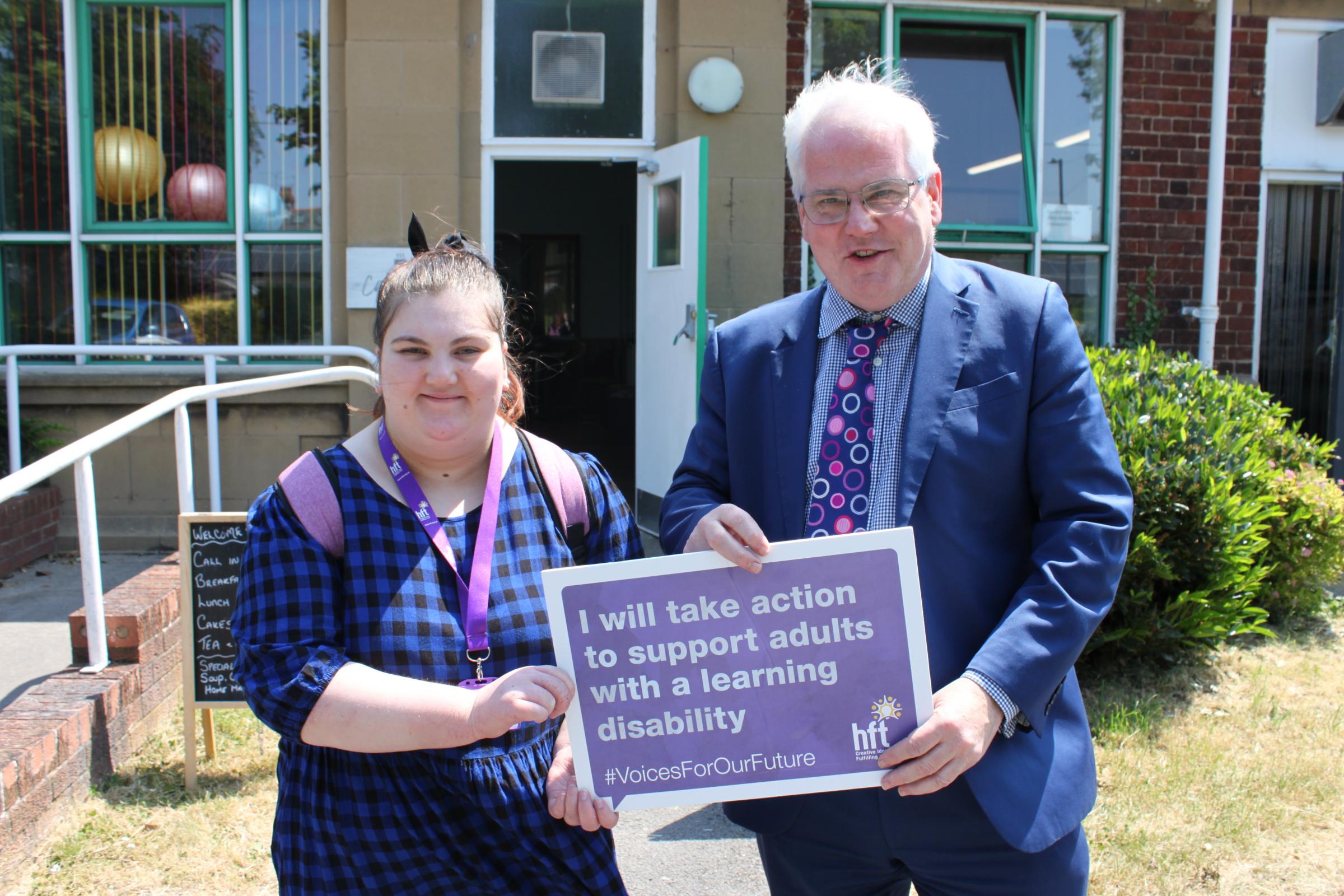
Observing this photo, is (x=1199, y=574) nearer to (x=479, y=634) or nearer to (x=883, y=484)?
(x=883, y=484)

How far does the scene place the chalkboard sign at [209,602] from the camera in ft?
11.8

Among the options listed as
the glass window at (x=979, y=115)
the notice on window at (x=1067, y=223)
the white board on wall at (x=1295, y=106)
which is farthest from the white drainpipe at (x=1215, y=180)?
the glass window at (x=979, y=115)

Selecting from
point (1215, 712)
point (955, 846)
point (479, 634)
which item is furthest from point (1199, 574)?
point (479, 634)

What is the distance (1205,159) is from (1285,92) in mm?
763

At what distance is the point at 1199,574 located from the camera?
14.5 ft

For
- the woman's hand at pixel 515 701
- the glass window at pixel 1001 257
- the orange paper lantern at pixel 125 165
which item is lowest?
the woman's hand at pixel 515 701

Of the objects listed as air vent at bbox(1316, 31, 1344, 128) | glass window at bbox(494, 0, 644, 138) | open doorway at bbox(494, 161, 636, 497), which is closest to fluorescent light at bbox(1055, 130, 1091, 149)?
air vent at bbox(1316, 31, 1344, 128)

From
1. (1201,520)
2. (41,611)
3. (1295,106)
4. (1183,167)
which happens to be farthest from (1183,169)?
(41,611)

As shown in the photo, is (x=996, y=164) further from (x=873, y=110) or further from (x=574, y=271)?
(x=574, y=271)

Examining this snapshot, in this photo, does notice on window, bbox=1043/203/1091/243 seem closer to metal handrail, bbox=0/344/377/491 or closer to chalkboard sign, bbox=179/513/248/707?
metal handrail, bbox=0/344/377/491

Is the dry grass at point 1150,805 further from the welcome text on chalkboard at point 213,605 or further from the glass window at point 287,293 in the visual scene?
the glass window at point 287,293

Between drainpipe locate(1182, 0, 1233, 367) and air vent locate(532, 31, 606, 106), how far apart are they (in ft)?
13.6

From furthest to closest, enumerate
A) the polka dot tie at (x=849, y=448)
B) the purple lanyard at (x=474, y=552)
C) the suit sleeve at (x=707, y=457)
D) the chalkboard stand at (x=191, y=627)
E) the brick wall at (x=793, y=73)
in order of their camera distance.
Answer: the brick wall at (x=793, y=73), the chalkboard stand at (x=191, y=627), the suit sleeve at (x=707, y=457), the polka dot tie at (x=849, y=448), the purple lanyard at (x=474, y=552)

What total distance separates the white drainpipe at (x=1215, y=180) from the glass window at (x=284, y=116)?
5967mm
